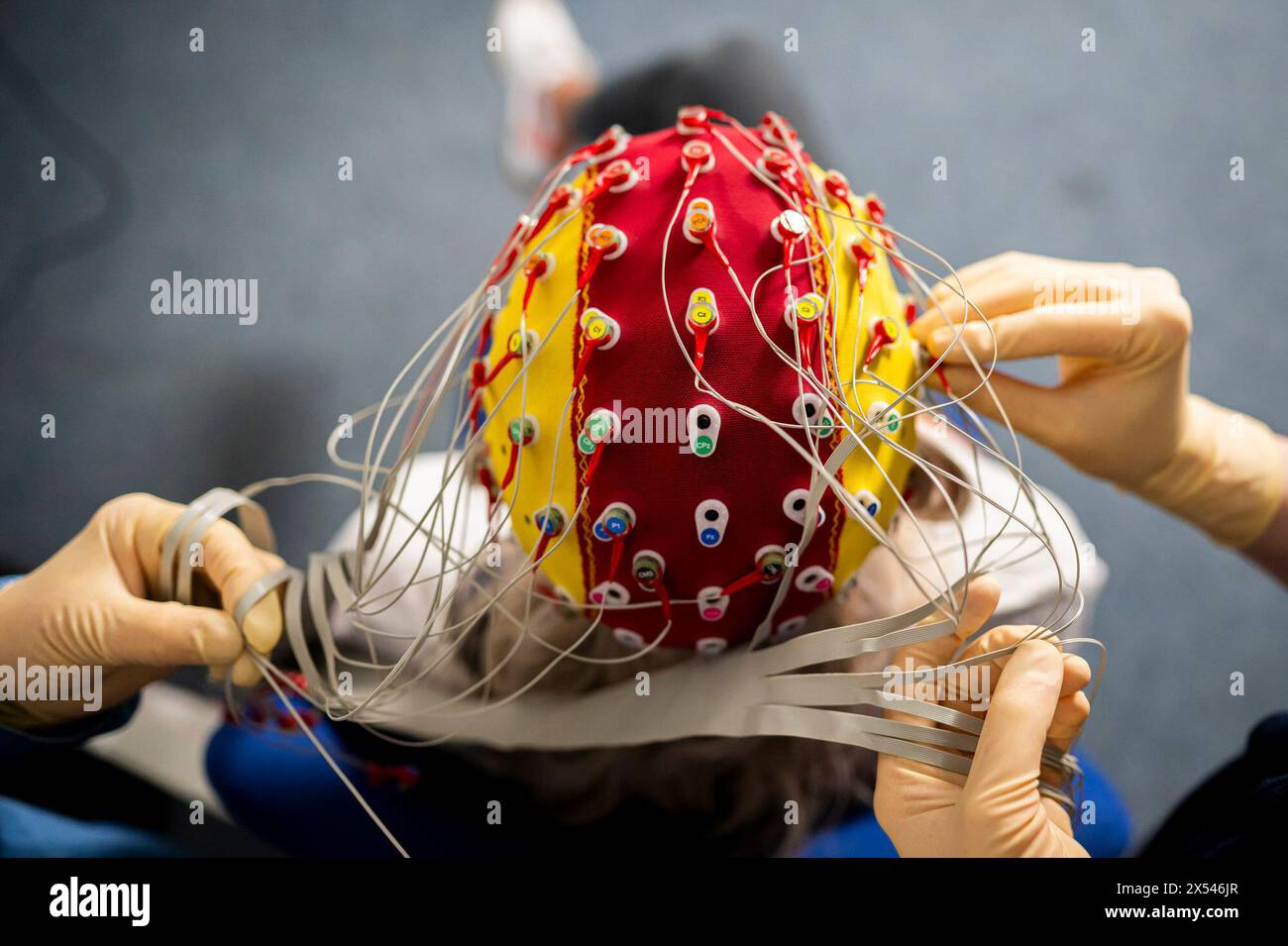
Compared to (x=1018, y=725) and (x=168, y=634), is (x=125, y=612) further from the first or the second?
(x=1018, y=725)

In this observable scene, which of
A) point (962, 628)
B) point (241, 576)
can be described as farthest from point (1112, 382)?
point (241, 576)

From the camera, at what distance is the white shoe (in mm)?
1273

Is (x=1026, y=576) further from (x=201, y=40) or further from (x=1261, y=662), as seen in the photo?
(x=201, y=40)

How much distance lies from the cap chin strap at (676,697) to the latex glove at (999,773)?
15mm

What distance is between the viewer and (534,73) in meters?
1.36

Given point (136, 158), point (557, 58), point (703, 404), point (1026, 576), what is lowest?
point (1026, 576)

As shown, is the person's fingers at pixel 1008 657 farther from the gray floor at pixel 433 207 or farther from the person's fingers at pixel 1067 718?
the gray floor at pixel 433 207

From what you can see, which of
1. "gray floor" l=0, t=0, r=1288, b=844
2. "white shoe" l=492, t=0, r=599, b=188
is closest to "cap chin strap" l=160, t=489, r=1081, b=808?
"gray floor" l=0, t=0, r=1288, b=844

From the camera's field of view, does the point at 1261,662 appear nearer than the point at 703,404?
No

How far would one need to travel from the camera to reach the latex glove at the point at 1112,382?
0.66m

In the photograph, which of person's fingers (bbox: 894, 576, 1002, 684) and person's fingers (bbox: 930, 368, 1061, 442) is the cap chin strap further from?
person's fingers (bbox: 930, 368, 1061, 442)

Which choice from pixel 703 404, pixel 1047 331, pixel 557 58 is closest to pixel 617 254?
pixel 703 404
